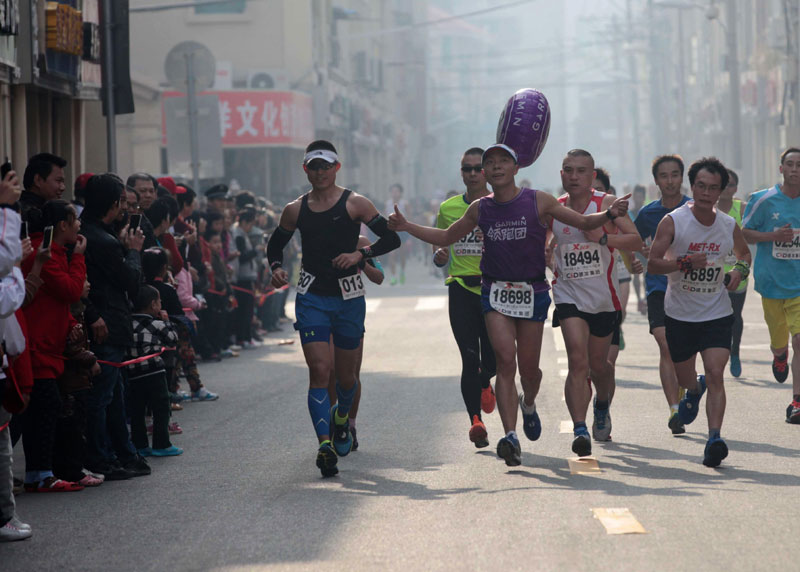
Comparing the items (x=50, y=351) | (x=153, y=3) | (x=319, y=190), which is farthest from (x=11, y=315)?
(x=153, y=3)

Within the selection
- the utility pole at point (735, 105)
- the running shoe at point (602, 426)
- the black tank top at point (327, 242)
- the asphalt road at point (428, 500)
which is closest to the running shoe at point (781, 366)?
the asphalt road at point (428, 500)

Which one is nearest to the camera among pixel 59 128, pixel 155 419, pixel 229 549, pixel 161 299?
pixel 229 549

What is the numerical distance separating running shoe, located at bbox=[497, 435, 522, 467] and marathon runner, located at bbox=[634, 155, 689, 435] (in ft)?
7.18

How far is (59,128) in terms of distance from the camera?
20141 millimetres

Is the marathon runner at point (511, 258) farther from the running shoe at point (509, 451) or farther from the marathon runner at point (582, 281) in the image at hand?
the marathon runner at point (582, 281)

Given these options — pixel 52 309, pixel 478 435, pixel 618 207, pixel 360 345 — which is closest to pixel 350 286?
pixel 360 345

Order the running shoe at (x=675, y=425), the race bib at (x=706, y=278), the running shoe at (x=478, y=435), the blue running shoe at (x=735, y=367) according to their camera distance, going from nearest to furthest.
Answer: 1. the race bib at (x=706, y=278)
2. the running shoe at (x=478, y=435)
3. the running shoe at (x=675, y=425)
4. the blue running shoe at (x=735, y=367)

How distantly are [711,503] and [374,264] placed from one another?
286cm

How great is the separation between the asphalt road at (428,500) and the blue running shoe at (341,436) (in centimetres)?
16

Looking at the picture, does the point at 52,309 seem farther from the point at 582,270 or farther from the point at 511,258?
the point at 582,270

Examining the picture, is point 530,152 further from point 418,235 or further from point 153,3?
point 153,3

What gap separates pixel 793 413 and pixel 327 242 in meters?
3.94

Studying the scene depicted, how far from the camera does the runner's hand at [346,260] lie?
9.29m

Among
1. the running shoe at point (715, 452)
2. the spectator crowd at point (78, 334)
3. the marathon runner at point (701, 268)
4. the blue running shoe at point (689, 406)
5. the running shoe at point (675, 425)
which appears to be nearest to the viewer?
the spectator crowd at point (78, 334)
